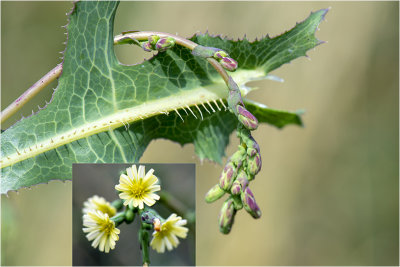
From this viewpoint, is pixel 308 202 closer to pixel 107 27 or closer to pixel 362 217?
pixel 362 217

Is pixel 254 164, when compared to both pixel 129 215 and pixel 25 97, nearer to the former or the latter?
pixel 129 215

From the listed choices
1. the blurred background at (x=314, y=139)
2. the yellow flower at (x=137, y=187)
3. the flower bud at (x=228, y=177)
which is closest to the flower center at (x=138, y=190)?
the yellow flower at (x=137, y=187)

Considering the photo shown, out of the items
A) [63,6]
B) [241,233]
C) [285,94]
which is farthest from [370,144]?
[63,6]

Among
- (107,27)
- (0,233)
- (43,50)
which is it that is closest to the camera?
(107,27)

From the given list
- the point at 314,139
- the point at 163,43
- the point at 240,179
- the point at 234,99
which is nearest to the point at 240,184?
the point at 240,179

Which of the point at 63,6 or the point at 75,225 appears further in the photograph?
the point at 63,6

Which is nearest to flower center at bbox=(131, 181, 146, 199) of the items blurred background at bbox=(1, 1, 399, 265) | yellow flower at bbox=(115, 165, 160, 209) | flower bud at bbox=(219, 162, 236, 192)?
yellow flower at bbox=(115, 165, 160, 209)

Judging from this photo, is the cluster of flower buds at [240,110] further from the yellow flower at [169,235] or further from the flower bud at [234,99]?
the yellow flower at [169,235]
